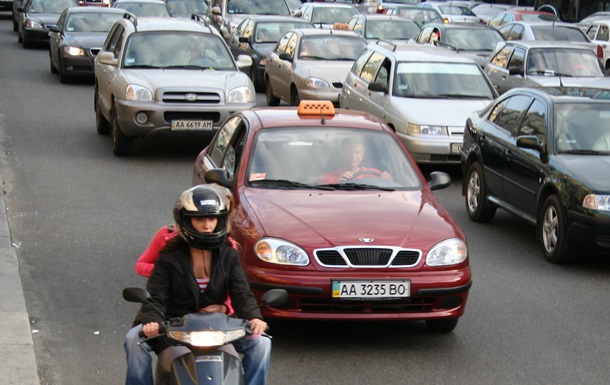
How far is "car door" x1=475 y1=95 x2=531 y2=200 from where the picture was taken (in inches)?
509

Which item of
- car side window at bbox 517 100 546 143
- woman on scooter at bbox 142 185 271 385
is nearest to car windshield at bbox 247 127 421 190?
car side window at bbox 517 100 546 143

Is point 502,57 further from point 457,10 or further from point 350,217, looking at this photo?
point 457,10

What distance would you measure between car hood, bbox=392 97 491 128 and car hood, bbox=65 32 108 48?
10.6 metres

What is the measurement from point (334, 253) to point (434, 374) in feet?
3.30

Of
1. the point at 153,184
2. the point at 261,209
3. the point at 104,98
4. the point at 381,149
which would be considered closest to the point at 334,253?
the point at 261,209

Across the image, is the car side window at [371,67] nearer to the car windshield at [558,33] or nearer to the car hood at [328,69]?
the car hood at [328,69]

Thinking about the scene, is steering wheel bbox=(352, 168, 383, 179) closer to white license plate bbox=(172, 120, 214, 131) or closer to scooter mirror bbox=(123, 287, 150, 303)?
scooter mirror bbox=(123, 287, 150, 303)

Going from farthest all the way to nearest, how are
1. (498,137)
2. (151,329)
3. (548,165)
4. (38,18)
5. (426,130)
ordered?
1. (38,18)
2. (426,130)
3. (498,137)
4. (548,165)
5. (151,329)

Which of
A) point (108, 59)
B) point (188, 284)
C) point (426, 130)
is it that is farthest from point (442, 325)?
point (108, 59)

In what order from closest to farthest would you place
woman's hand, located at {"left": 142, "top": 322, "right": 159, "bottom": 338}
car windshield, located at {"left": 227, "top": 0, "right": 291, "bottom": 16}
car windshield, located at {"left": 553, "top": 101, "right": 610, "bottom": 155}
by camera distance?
woman's hand, located at {"left": 142, "top": 322, "right": 159, "bottom": 338}
car windshield, located at {"left": 553, "top": 101, "right": 610, "bottom": 155}
car windshield, located at {"left": 227, "top": 0, "right": 291, "bottom": 16}

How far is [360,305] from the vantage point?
821 centimetres

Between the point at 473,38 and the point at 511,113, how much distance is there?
14.4 meters

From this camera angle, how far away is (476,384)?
25.1 feet

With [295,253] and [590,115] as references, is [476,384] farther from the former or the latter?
[590,115]
